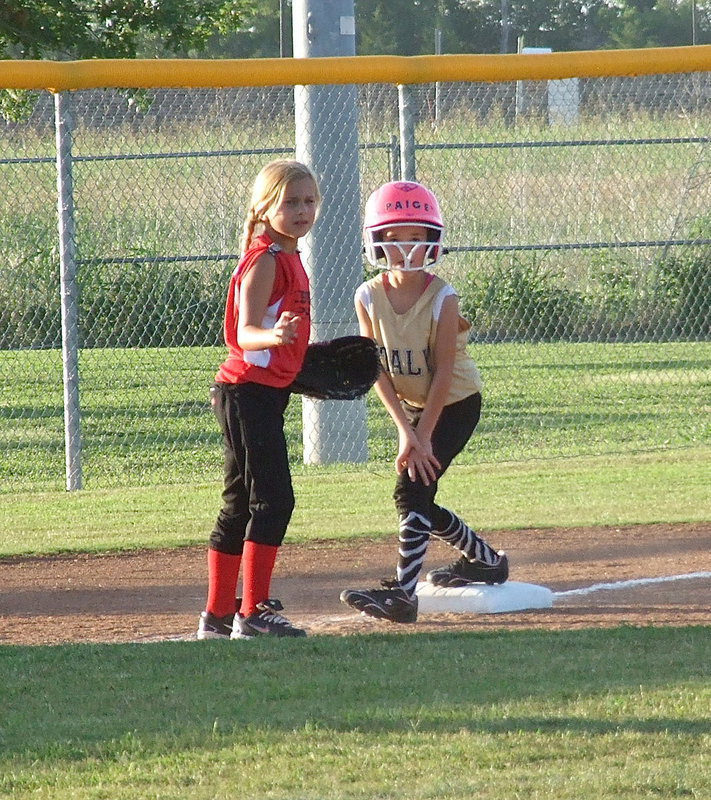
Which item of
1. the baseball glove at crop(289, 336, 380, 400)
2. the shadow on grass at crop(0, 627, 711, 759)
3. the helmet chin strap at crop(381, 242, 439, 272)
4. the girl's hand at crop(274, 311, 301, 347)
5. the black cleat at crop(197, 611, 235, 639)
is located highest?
the helmet chin strap at crop(381, 242, 439, 272)

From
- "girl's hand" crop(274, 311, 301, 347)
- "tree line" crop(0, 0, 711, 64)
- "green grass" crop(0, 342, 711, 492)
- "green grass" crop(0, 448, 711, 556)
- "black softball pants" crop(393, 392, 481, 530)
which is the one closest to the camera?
"girl's hand" crop(274, 311, 301, 347)

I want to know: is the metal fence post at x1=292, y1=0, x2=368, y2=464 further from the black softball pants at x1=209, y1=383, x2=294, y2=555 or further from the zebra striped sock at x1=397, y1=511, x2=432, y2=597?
the black softball pants at x1=209, y1=383, x2=294, y2=555

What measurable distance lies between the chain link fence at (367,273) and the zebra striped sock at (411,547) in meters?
3.48

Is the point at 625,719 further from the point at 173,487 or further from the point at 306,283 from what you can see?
the point at 173,487

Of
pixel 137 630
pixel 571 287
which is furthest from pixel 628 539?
pixel 571 287

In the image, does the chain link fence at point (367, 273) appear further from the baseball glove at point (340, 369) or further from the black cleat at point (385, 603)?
the black cleat at point (385, 603)

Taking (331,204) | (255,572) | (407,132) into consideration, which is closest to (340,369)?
(255,572)

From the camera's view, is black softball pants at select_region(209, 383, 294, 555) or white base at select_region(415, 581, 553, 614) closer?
black softball pants at select_region(209, 383, 294, 555)

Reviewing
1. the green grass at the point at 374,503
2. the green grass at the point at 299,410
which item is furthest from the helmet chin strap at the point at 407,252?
the green grass at the point at 299,410

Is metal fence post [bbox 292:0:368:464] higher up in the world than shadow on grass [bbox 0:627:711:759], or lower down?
higher up

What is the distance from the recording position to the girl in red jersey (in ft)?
16.1

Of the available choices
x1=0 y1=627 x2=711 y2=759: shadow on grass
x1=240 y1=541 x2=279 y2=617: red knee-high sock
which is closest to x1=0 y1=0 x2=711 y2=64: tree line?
x1=240 y1=541 x2=279 y2=617: red knee-high sock

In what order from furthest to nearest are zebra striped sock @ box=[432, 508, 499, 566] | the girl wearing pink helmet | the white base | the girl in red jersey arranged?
zebra striped sock @ box=[432, 508, 499, 566], the white base, the girl wearing pink helmet, the girl in red jersey

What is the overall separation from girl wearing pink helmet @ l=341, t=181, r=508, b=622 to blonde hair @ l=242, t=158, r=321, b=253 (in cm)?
41
